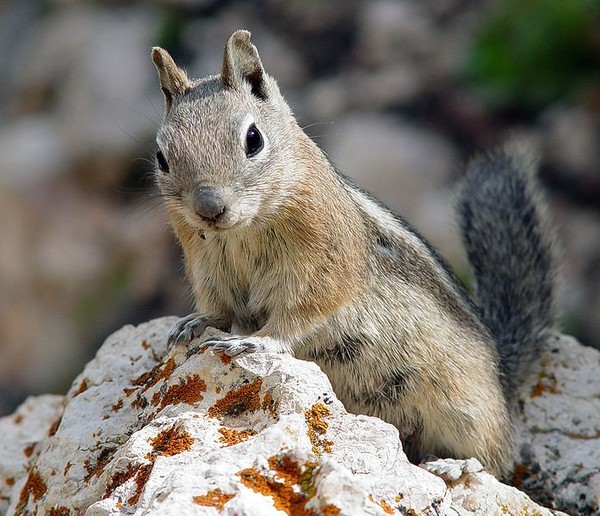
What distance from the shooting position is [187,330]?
3.62 metres

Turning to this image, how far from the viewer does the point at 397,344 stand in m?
3.75

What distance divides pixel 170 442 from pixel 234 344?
1.43 feet

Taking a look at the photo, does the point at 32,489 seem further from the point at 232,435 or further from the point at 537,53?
the point at 537,53

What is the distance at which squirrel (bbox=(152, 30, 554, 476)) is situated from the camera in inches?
132

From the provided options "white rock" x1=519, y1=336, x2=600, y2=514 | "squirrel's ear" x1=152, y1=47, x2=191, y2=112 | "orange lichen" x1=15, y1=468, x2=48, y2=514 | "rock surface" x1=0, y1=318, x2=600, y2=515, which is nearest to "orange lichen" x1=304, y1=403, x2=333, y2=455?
"rock surface" x1=0, y1=318, x2=600, y2=515

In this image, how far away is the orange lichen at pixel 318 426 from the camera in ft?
9.67

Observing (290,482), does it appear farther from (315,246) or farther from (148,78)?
(148,78)

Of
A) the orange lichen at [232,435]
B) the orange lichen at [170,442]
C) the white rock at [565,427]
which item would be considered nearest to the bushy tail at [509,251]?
the white rock at [565,427]

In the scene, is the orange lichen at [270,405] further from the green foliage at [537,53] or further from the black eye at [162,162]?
the green foliage at [537,53]

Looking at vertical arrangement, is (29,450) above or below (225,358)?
below

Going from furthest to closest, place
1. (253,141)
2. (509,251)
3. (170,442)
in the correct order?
1. (509,251)
2. (253,141)
3. (170,442)

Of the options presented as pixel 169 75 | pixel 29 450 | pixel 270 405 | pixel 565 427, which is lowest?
pixel 29 450

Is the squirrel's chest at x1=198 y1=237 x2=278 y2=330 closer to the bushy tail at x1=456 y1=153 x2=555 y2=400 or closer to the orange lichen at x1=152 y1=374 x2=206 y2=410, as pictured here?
the orange lichen at x1=152 y1=374 x2=206 y2=410

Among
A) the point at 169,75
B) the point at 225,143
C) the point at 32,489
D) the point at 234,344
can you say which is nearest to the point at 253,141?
the point at 225,143
